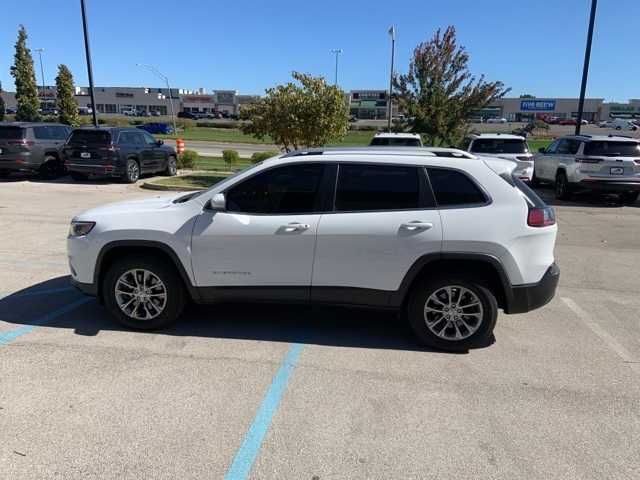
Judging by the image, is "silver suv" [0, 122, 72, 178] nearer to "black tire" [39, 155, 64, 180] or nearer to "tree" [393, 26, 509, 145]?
"black tire" [39, 155, 64, 180]

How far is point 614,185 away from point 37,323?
12.6 m

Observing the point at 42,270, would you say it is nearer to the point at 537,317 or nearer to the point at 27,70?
the point at 537,317

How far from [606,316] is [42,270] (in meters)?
6.64

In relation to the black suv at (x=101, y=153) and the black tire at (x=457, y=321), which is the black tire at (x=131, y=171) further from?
the black tire at (x=457, y=321)

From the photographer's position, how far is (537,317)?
5066 millimetres

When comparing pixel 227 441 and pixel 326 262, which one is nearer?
pixel 227 441

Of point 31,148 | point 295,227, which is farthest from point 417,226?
point 31,148

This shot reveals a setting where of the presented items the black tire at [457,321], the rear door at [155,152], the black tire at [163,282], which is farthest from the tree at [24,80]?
the black tire at [457,321]

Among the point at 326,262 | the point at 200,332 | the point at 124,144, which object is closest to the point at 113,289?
the point at 200,332

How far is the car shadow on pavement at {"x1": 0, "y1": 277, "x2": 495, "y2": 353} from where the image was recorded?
444 cm

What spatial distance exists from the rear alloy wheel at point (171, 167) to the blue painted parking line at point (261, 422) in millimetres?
14001

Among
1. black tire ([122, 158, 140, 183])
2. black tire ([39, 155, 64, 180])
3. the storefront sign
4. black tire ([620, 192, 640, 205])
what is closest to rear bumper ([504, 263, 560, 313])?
black tire ([620, 192, 640, 205])

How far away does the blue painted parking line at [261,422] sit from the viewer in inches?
108

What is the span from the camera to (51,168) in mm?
15391
